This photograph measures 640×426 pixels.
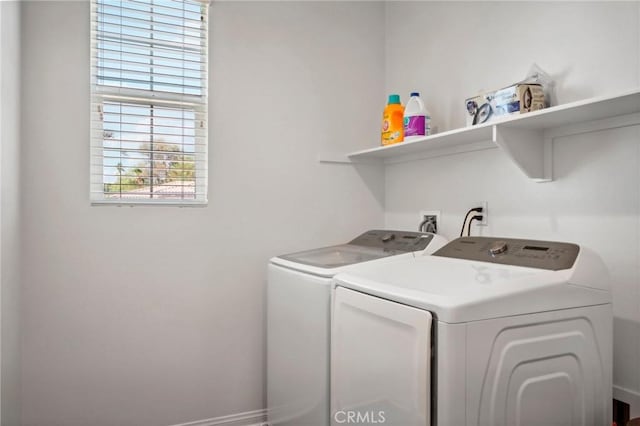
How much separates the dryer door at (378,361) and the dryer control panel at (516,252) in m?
0.47

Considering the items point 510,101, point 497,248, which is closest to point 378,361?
point 497,248

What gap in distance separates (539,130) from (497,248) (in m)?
0.49

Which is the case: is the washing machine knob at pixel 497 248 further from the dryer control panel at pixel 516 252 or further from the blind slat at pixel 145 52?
the blind slat at pixel 145 52

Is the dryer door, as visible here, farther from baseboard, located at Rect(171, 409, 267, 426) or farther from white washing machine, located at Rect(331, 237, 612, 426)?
baseboard, located at Rect(171, 409, 267, 426)

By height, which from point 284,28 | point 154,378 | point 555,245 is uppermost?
point 284,28

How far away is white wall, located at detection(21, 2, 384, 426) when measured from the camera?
6.39 feet

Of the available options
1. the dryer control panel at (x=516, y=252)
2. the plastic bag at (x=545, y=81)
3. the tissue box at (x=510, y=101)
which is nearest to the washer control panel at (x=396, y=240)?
the dryer control panel at (x=516, y=252)

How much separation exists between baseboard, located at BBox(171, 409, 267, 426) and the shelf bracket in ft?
5.74

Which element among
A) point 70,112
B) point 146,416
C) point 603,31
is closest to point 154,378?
point 146,416

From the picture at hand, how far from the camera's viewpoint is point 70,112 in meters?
1.99

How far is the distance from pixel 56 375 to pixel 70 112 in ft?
3.80

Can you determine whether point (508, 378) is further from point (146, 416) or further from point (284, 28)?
point (284, 28)

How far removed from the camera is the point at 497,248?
1.57 m

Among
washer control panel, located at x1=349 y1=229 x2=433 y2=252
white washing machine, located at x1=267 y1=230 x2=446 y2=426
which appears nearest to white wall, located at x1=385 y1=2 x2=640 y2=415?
washer control panel, located at x1=349 y1=229 x2=433 y2=252
